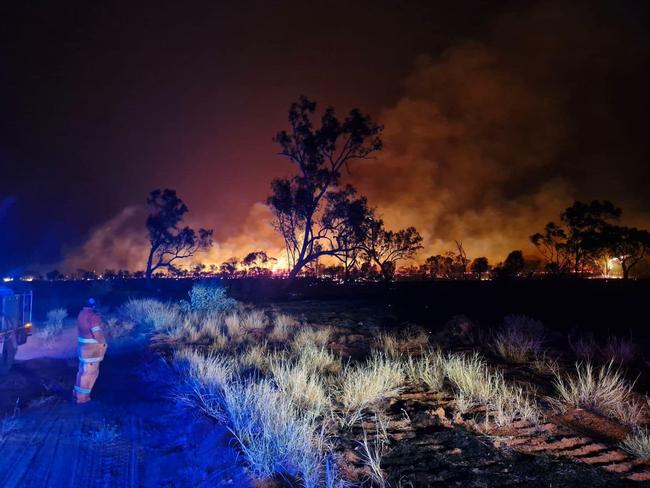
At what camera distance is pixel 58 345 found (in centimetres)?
1563

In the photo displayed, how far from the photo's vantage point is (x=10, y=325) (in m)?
10.7

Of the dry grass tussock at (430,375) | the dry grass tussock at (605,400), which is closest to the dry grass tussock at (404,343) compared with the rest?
the dry grass tussock at (430,375)

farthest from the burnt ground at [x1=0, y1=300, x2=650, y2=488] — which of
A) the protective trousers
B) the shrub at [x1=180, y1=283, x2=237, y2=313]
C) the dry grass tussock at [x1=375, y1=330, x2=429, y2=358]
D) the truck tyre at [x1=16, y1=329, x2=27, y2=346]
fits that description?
the shrub at [x1=180, y1=283, x2=237, y2=313]

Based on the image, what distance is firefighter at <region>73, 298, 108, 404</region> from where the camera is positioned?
8.20 meters

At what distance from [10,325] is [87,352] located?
4120 mm

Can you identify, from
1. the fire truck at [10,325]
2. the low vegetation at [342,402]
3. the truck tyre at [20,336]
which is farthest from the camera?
the truck tyre at [20,336]

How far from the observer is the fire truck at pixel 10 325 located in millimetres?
10492

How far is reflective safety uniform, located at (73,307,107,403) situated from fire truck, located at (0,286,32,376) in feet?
11.9

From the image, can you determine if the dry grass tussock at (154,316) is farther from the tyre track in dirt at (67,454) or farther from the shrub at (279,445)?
the shrub at (279,445)

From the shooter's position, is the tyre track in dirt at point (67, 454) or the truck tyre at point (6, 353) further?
the truck tyre at point (6, 353)

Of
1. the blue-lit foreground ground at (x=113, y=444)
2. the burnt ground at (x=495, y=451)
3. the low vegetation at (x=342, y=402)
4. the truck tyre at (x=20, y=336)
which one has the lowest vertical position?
the blue-lit foreground ground at (x=113, y=444)

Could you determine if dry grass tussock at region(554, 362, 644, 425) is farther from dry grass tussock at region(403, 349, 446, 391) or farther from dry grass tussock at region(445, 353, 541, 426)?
dry grass tussock at region(403, 349, 446, 391)

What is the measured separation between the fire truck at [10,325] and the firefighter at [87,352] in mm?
3640

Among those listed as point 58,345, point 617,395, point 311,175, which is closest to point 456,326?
point 617,395
